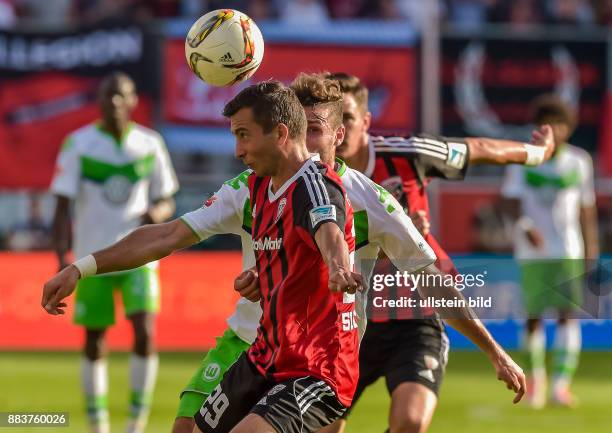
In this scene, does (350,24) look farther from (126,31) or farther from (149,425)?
(149,425)

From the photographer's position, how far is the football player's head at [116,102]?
1007cm

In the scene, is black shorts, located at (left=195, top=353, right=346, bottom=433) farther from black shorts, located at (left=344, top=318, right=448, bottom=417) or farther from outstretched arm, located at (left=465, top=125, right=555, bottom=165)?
outstretched arm, located at (left=465, top=125, right=555, bottom=165)

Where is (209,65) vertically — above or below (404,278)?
above

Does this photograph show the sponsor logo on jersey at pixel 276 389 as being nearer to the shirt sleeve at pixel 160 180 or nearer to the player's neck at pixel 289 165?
the player's neck at pixel 289 165

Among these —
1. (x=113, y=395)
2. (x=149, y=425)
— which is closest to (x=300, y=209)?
(x=149, y=425)

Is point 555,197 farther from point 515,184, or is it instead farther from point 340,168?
point 340,168

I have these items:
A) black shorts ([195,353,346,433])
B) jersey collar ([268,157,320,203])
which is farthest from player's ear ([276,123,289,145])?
black shorts ([195,353,346,433])

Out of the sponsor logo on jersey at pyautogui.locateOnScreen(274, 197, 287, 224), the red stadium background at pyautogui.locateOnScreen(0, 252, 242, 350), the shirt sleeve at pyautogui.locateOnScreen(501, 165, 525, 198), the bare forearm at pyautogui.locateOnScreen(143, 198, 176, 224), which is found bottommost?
the red stadium background at pyautogui.locateOnScreen(0, 252, 242, 350)

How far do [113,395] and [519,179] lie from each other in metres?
4.33

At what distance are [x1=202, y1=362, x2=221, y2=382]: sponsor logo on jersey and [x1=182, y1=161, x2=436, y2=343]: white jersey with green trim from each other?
703 mm

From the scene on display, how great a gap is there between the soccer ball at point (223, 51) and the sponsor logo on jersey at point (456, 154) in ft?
3.59

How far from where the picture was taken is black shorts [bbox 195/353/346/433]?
4.95m

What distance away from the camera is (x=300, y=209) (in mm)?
5031

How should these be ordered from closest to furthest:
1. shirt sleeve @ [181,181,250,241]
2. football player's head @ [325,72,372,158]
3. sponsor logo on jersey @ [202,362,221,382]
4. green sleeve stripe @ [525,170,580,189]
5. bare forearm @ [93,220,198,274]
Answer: bare forearm @ [93,220,198,274]
shirt sleeve @ [181,181,250,241]
sponsor logo on jersey @ [202,362,221,382]
football player's head @ [325,72,372,158]
green sleeve stripe @ [525,170,580,189]
